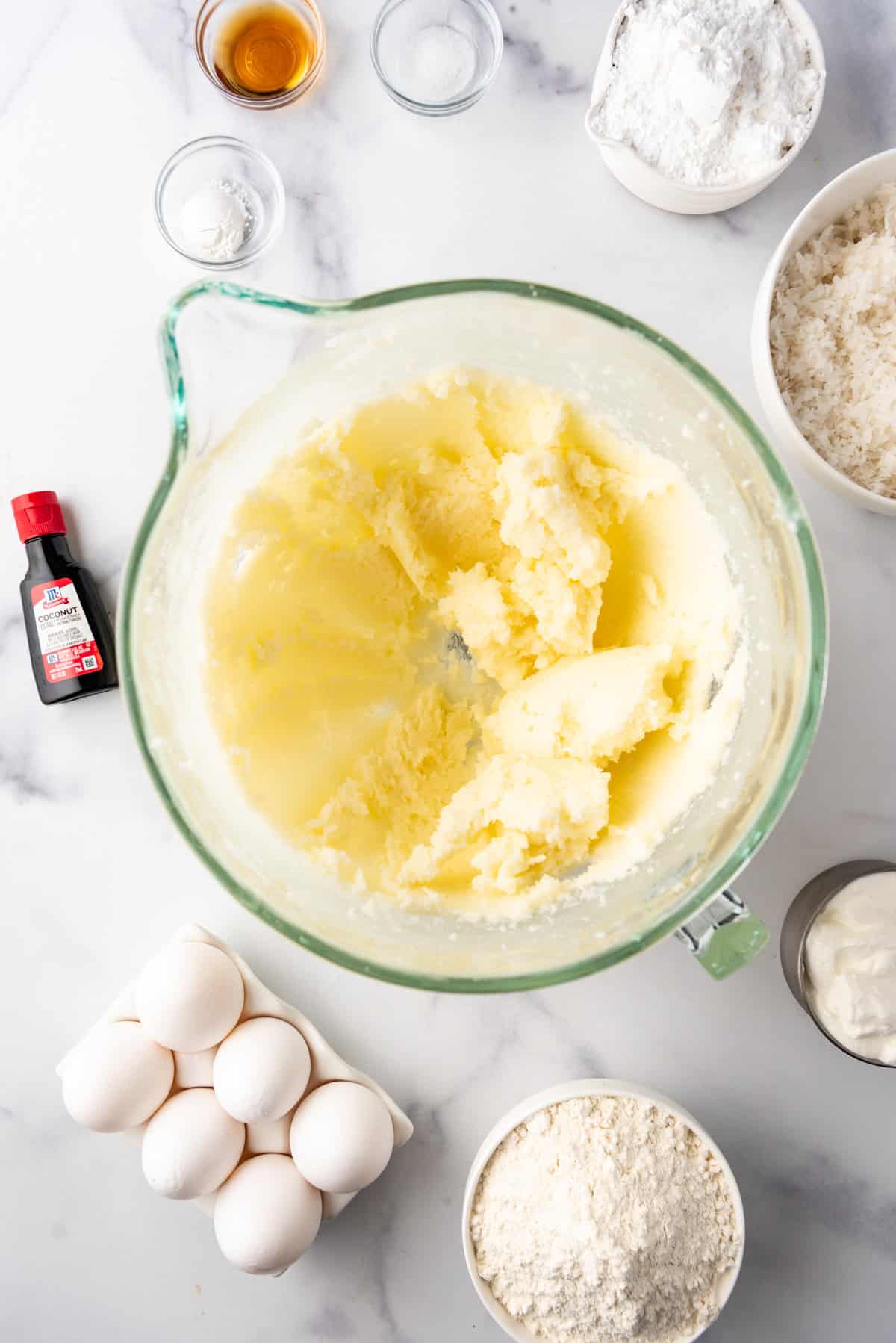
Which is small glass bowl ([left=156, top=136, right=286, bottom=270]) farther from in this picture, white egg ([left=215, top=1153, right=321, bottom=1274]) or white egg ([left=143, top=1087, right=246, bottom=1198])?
white egg ([left=215, top=1153, right=321, bottom=1274])

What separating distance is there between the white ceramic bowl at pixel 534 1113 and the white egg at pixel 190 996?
44cm

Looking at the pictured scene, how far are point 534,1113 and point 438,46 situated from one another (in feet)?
5.62

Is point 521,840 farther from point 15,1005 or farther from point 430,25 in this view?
point 430,25

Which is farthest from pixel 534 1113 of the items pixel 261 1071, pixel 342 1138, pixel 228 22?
pixel 228 22

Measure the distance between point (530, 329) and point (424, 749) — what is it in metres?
0.61

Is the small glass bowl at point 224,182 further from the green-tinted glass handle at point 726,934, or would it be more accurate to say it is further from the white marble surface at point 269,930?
the green-tinted glass handle at point 726,934

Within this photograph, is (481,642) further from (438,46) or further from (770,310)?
(438,46)

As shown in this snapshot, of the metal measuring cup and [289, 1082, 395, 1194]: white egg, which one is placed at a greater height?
the metal measuring cup

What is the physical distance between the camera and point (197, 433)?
1.23m

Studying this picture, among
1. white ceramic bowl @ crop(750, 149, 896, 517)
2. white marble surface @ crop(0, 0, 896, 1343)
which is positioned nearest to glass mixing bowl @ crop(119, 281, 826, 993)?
white ceramic bowl @ crop(750, 149, 896, 517)

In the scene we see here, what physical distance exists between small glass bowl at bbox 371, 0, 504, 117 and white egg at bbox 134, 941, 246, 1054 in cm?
140

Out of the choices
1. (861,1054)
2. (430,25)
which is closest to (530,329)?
(430,25)

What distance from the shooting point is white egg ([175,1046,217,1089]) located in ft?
4.94

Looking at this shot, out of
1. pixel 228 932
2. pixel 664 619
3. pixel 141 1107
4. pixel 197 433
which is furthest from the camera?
pixel 228 932
